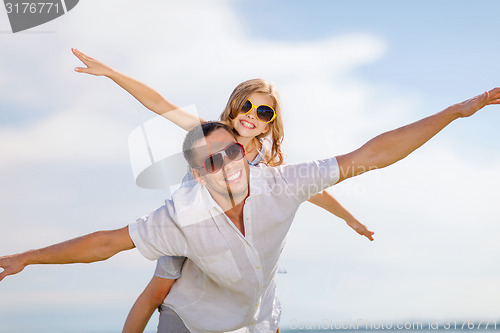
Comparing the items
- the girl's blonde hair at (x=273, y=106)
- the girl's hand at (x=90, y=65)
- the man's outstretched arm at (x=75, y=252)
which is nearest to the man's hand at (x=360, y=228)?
the girl's blonde hair at (x=273, y=106)

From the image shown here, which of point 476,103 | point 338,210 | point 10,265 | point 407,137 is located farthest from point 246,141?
point 10,265

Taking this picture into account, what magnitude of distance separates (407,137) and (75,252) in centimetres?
284

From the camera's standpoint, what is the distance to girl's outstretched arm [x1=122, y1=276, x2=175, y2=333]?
523cm

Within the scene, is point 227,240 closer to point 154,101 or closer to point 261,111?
point 261,111

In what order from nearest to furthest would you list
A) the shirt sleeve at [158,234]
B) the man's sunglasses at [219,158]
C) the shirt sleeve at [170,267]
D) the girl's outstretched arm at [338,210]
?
the shirt sleeve at [158,234] → the man's sunglasses at [219,158] → the shirt sleeve at [170,267] → the girl's outstretched arm at [338,210]

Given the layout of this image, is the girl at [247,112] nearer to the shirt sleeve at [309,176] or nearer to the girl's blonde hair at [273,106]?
the girl's blonde hair at [273,106]

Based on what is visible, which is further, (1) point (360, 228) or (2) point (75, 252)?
(1) point (360, 228)

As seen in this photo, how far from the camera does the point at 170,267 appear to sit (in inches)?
202

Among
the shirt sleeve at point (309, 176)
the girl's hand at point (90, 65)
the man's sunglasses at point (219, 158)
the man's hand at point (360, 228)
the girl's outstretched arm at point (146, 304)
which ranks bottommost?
the man's hand at point (360, 228)

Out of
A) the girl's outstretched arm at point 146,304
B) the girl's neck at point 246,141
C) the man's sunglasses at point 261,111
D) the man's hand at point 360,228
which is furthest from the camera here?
the man's hand at point 360,228

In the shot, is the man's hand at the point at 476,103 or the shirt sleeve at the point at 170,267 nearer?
the man's hand at the point at 476,103

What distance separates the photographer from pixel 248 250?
4.84m

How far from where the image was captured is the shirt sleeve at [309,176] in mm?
4566

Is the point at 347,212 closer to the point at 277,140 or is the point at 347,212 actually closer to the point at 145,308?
the point at 277,140
